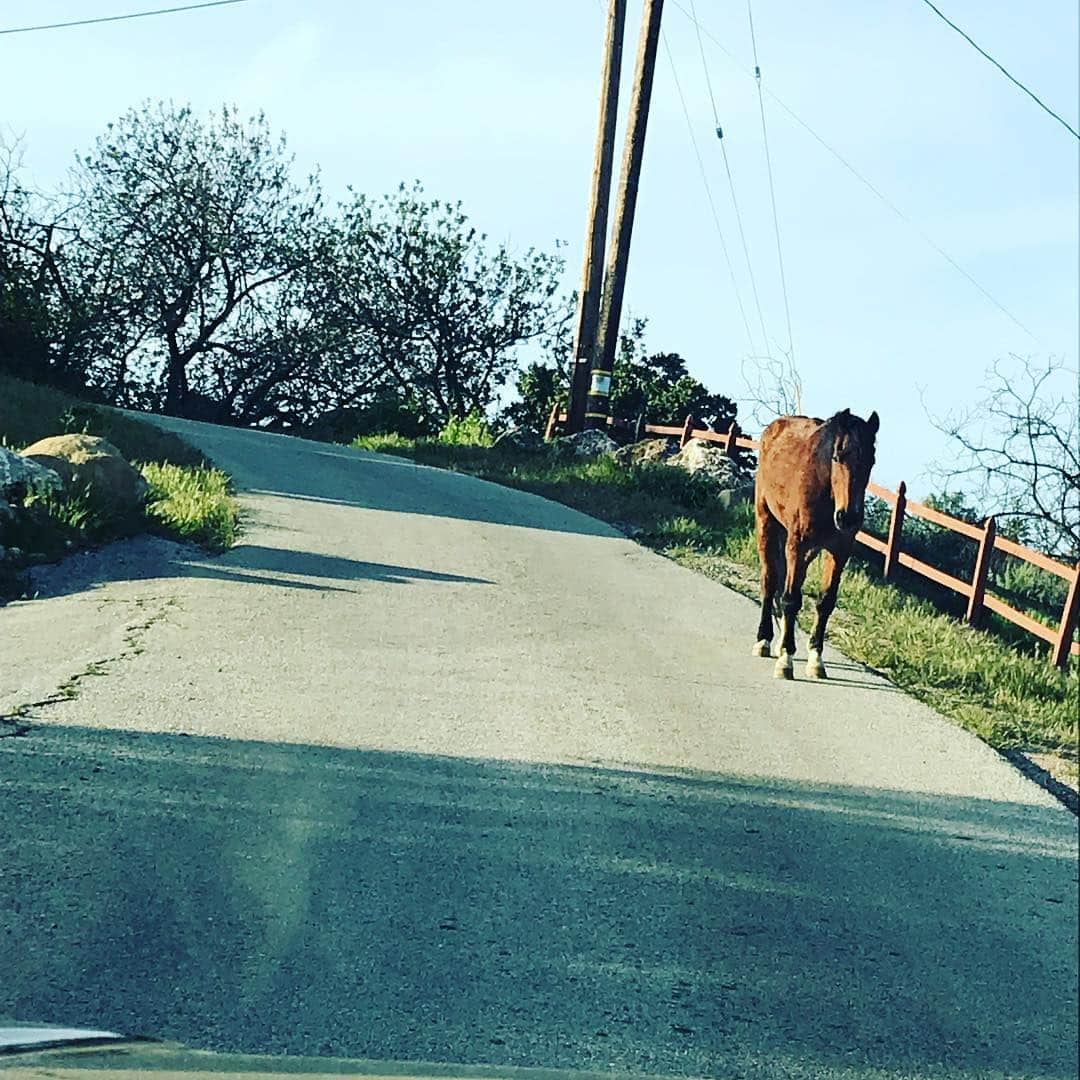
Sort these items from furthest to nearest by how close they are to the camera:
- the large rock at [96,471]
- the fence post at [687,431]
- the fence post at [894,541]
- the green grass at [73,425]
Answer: the fence post at [687,431] → the green grass at [73,425] → the fence post at [894,541] → the large rock at [96,471]

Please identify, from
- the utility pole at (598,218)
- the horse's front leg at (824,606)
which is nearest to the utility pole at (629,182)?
the utility pole at (598,218)

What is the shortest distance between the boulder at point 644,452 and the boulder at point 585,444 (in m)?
0.28

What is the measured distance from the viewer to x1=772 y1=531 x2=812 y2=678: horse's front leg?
35.0ft

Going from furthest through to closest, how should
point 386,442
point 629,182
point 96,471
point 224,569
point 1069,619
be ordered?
point 386,442 < point 629,182 < point 96,471 < point 1069,619 < point 224,569

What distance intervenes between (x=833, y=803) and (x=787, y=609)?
353cm

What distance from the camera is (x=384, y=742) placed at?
7766mm

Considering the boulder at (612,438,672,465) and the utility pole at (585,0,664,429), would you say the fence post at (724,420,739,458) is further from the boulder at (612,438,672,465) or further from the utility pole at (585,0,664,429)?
the utility pole at (585,0,664,429)

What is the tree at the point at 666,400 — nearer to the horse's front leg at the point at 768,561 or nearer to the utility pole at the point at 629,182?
the utility pole at the point at 629,182

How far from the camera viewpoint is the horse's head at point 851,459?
10.1 m

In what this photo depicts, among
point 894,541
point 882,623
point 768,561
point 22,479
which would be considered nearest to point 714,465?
point 894,541

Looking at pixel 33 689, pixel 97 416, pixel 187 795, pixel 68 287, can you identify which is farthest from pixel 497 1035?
pixel 68 287

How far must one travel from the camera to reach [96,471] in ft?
44.2

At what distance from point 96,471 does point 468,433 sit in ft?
48.9

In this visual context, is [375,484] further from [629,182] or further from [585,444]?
[629,182]
